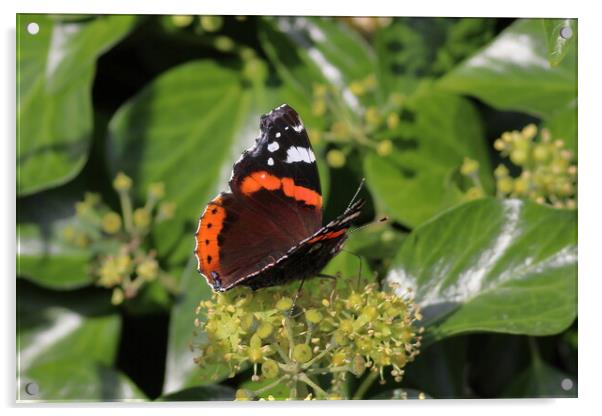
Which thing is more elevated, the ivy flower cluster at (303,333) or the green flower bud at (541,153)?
the green flower bud at (541,153)

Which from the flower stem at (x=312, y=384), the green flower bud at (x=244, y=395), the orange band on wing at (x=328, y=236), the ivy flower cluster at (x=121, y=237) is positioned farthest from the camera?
the ivy flower cluster at (x=121, y=237)

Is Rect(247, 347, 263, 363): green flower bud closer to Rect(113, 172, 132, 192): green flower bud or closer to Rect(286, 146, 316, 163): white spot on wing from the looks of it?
Rect(286, 146, 316, 163): white spot on wing

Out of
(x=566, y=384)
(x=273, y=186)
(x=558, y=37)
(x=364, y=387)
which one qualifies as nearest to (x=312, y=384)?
(x=364, y=387)

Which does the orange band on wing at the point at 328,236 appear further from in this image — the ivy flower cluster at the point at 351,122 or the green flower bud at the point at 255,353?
the ivy flower cluster at the point at 351,122

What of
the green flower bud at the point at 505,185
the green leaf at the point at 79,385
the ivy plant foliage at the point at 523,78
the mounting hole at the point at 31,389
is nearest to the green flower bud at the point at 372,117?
the ivy plant foliage at the point at 523,78

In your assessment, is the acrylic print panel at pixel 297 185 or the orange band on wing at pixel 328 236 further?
the acrylic print panel at pixel 297 185

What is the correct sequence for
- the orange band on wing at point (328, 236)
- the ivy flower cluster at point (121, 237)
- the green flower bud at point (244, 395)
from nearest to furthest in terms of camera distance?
the orange band on wing at point (328, 236) → the green flower bud at point (244, 395) → the ivy flower cluster at point (121, 237)

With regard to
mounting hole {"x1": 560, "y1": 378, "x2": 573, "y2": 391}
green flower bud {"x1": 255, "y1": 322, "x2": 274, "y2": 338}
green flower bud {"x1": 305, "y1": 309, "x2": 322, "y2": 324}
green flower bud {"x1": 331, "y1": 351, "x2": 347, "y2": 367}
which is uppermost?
green flower bud {"x1": 305, "y1": 309, "x2": 322, "y2": 324}

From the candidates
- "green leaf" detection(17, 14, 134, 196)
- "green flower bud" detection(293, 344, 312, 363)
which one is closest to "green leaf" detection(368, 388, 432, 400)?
"green flower bud" detection(293, 344, 312, 363)
